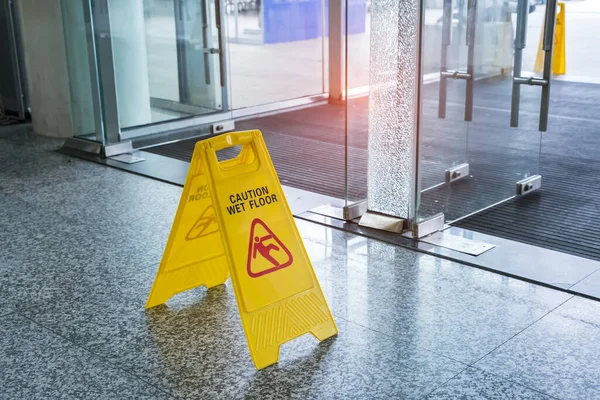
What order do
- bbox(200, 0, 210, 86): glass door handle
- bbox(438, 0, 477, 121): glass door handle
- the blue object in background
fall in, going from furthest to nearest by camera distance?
1. the blue object in background
2. bbox(200, 0, 210, 86): glass door handle
3. bbox(438, 0, 477, 121): glass door handle

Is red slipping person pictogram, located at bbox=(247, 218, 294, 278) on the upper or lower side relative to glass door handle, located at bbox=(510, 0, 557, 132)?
lower

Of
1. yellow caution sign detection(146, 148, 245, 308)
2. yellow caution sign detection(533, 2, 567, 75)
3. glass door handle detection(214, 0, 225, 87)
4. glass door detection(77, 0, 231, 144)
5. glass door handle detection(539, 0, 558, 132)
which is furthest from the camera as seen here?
yellow caution sign detection(533, 2, 567, 75)

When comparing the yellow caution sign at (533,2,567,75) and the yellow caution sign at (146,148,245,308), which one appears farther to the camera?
the yellow caution sign at (533,2,567,75)

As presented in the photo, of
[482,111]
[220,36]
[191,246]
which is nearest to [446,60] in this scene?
[482,111]

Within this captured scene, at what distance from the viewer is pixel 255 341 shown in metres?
2.76

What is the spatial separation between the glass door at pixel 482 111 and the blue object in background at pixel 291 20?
343cm

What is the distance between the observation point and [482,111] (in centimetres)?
448

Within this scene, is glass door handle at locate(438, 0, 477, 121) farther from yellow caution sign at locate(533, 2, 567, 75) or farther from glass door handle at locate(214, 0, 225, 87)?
yellow caution sign at locate(533, 2, 567, 75)

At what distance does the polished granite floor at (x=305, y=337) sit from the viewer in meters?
2.64

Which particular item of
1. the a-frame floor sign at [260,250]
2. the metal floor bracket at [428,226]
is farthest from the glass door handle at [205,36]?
the a-frame floor sign at [260,250]

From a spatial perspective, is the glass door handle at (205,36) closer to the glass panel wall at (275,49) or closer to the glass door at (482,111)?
the glass panel wall at (275,49)

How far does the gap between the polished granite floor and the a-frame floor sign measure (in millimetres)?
108

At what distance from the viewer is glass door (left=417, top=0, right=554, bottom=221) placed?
4.10 meters

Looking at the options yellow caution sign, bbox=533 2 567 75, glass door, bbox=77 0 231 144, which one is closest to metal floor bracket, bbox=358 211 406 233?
glass door, bbox=77 0 231 144
